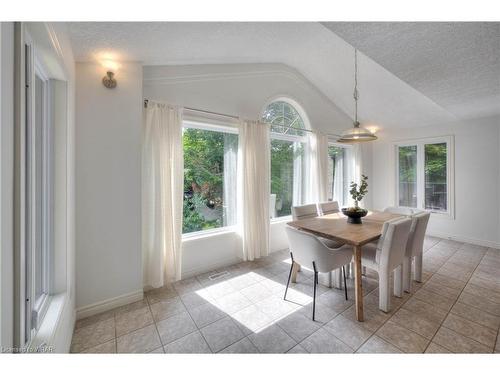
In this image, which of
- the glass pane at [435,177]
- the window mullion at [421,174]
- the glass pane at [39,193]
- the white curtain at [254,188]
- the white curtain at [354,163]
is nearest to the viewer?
the glass pane at [39,193]

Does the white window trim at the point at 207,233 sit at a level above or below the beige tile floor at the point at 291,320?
above

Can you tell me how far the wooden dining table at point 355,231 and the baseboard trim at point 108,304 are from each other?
1765 millimetres

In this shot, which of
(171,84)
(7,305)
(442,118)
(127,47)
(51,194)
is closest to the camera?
(7,305)

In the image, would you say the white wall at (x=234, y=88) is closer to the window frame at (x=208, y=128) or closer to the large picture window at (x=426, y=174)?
the window frame at (x=208, y=128)

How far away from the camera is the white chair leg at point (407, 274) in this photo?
2.32 metres

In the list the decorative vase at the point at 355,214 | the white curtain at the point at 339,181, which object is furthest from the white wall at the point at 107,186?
the white curtain at the point at 339,181

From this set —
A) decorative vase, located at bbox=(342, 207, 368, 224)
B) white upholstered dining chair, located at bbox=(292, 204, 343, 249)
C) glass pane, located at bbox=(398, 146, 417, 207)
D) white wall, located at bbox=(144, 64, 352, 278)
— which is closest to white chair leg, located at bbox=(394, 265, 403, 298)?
decorative vase, located at bbox=(342, 207, 368, 224)

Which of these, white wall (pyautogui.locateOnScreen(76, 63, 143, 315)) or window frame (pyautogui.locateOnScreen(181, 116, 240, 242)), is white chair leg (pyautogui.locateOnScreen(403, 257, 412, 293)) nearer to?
window frame (pyautogui.locateOnScreen(181, 116, 240, 242))

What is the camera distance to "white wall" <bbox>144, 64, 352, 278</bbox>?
2.59 m

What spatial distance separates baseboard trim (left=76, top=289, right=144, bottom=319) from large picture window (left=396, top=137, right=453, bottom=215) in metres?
5.49
